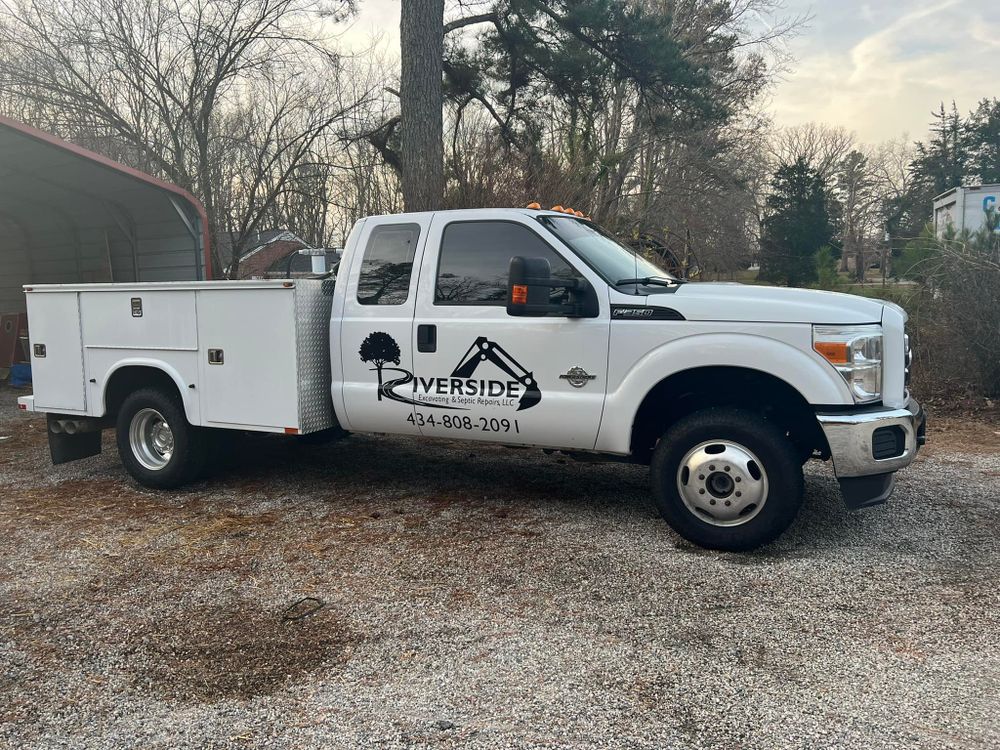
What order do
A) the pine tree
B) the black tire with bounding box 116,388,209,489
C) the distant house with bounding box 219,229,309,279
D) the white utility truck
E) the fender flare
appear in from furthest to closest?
the pine tree, the distant house with bounding box 219,229,309,279, the black tire with bounding box 116,388,209,489, the fender flare, the white utility truck

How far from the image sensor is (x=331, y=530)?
5.25 m

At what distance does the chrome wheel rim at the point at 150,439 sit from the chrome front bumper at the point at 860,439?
16.4ft

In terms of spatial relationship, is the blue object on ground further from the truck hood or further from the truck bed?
the truck hood

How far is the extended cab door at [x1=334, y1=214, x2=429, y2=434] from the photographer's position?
5.47m

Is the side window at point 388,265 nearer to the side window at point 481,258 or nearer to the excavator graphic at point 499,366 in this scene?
the side window at point 481,258

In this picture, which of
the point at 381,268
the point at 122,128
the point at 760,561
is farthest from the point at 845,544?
the point at 122,128

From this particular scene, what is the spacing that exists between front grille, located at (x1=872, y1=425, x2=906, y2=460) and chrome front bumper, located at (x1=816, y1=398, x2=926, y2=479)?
0.01 meters

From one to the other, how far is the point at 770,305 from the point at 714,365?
47cm

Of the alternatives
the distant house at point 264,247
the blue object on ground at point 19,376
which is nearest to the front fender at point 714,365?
the blue object on ground at point 19,376

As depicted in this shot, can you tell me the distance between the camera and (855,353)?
14.1 feet

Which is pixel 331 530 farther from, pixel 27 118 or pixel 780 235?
pixel 780 235

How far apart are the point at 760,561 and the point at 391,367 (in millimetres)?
2749

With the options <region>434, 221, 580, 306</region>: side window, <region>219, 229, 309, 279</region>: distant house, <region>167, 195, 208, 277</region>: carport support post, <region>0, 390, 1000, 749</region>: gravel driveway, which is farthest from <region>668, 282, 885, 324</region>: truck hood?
<region>219, 229, 309, 279</region>: distant house

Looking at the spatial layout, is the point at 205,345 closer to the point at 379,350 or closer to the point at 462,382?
the point at 379,350
